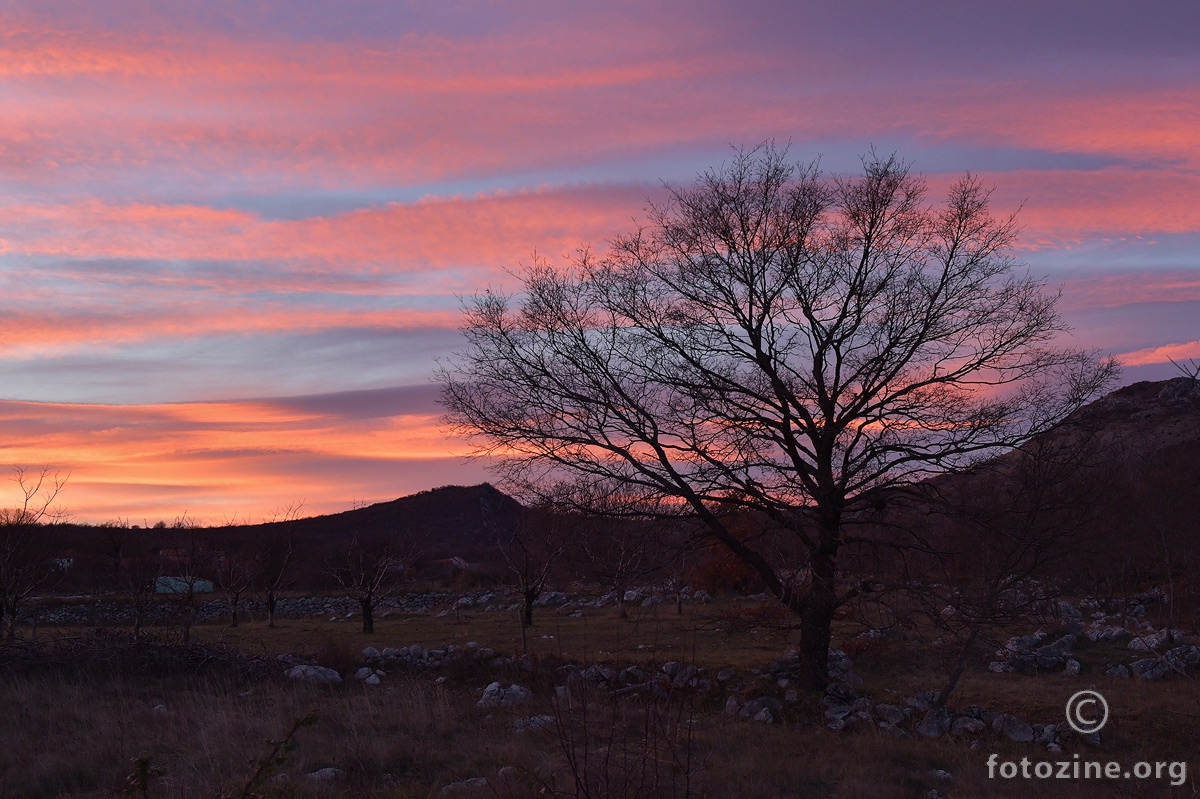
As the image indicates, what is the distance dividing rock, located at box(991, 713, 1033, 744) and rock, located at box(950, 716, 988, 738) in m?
0.23

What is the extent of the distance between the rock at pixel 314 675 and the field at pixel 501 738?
23 centimetres

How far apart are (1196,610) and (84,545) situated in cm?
6326

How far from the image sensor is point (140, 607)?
16234 mm

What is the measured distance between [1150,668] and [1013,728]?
8.43 metres

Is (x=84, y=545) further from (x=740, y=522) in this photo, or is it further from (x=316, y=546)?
(x=740, y=522)

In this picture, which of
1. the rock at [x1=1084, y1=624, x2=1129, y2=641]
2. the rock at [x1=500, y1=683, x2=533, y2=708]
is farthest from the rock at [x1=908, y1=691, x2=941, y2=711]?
the rock at [x1=1084, y1=624, x2=1129, y2=641]

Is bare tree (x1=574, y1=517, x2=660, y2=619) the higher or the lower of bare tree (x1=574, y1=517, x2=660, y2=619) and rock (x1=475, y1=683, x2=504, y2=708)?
the higher

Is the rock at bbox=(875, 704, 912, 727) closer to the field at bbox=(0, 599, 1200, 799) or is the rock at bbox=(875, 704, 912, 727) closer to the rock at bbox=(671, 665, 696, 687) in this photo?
the field at bbox=(0, 599, 1200, 799)

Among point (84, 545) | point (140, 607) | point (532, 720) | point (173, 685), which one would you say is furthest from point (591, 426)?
point (84, 545)

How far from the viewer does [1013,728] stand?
13180 millimetres

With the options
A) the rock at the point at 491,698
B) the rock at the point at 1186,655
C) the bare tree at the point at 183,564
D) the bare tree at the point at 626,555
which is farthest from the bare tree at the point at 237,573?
the rock at the point at 1186,655

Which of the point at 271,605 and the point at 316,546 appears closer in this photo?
the point at 271,605

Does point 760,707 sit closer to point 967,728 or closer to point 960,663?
point 967,728

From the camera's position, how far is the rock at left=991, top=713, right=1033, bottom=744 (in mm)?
12789
